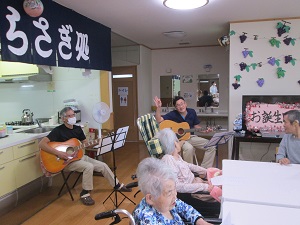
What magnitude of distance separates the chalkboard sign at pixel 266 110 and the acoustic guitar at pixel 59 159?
2.35 meters

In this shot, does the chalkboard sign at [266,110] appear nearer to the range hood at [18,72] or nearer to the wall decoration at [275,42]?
the wall decoration at [275,42]

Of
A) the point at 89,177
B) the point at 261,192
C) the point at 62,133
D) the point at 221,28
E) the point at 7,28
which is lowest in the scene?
the point at 89,177

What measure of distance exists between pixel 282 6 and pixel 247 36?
0.74 m

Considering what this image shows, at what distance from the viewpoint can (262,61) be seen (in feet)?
12.8

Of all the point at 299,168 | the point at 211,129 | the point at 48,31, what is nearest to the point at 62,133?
the point at 48,31

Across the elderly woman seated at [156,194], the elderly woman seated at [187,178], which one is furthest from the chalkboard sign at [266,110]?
the elderly woman seated at [156,194]

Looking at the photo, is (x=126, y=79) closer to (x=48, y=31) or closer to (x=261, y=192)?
(x=48, y=31)

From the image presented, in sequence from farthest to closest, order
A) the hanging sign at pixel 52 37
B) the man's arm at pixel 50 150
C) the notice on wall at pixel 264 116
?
the notice on wall at pixel 264 116, the man's arm at pixel 50 150, the hanging sign at pixel 52 37

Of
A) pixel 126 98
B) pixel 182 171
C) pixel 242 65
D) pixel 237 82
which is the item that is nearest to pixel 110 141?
pixel 182 171

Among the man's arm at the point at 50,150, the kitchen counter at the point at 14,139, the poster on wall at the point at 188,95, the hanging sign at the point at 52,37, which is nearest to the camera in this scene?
the hanging sign at the point at 52,37

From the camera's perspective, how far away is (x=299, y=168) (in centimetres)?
211

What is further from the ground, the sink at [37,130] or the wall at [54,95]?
the wall at [54,95]

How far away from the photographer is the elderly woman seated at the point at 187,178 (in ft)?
6.26

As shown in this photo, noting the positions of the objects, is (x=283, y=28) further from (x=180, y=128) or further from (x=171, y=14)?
(x=180, y=128)
